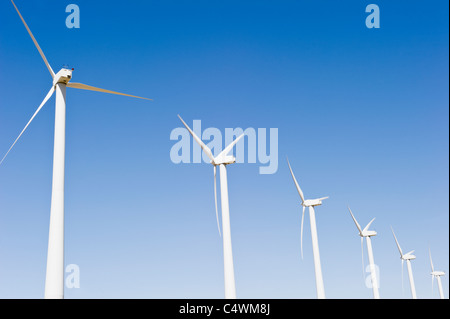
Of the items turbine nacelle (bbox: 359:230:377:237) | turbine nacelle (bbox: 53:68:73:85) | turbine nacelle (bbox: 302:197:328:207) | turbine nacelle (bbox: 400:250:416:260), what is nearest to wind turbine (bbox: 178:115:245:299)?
turbine nacelle (bbox: 53:68:73:85)

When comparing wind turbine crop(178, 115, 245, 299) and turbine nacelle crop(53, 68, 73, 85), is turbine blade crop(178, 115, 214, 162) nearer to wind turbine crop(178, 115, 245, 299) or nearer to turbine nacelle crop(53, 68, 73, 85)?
wind turbine crop(178, 115, 245, 299)

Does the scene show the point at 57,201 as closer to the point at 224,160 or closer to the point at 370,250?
the point at 224,160

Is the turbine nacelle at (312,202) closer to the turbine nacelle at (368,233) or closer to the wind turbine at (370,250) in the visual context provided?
the wind turbine at (370,250)

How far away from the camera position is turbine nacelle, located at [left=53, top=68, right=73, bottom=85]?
1357 inches

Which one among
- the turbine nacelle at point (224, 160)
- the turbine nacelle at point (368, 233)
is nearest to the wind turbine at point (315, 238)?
the turbine nacelle at point (224, 160)

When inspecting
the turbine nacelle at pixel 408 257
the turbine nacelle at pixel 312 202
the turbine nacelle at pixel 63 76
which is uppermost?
the turbine nacelle at pixel 63 76

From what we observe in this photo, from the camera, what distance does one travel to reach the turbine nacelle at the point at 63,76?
3447 cm

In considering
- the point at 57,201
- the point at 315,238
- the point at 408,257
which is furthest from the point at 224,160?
the point at 408,257

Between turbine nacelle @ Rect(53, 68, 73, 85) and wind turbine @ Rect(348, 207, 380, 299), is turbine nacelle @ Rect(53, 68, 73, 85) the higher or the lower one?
the higher one

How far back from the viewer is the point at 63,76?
113ft

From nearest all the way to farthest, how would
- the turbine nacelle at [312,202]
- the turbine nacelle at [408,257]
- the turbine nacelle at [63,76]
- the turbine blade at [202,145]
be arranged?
the turbine nacelle at [63,76] → the turbine blade at [202,145] → the turbine nacelle at [312,202] → the turbine nacelle at [408,257]

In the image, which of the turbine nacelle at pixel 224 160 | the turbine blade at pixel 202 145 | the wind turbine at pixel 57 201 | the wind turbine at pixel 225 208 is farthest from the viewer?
the turbine nacelle at pixel 224 160
